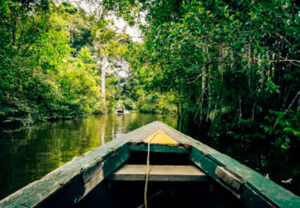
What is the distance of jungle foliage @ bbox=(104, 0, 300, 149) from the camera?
9.03 feet

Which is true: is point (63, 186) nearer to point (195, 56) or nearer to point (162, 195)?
point (162, 195)

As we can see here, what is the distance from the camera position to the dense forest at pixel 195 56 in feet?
9.82

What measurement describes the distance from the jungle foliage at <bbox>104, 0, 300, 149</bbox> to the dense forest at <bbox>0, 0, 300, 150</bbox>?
0.02m

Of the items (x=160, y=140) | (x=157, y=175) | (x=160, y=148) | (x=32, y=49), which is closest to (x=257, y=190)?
(x=157, y=175)

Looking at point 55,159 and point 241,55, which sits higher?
point 241,55

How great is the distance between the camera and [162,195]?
1686 millimetres

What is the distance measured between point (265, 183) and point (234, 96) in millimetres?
3949

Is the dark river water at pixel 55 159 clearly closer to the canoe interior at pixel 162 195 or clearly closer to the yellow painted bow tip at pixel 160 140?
the canoe interior at pixel 162 195

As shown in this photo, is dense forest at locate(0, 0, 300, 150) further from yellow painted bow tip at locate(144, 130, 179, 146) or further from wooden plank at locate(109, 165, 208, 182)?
wooden plank at locate(109, 165, 208, 182)

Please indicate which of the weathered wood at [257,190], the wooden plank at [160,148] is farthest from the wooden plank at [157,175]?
the wooden plank at [160,148]

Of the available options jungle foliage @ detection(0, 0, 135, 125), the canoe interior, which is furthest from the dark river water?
the canoe interior

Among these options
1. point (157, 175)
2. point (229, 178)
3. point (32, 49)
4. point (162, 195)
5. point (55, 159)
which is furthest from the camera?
point (32, 49)

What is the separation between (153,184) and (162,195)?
137 millimetres

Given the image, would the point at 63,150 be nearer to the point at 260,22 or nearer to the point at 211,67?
the point at 211,67
